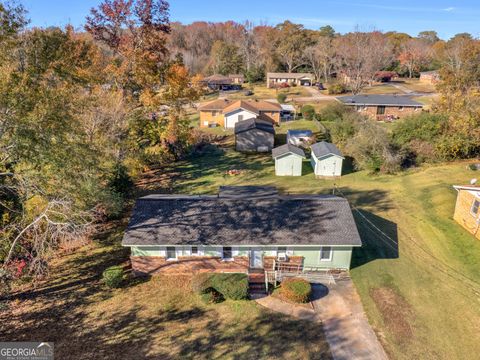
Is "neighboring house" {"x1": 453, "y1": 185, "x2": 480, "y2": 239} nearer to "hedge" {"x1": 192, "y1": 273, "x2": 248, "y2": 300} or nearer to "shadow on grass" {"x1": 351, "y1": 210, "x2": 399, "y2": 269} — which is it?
"shadow on grass" {"x1": 351, "y1": 210, "x2": 399, "y2": 269}

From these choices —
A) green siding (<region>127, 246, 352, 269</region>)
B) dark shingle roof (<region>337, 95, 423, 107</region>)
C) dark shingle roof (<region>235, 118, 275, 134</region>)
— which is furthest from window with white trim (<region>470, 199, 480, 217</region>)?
dark shingle roof (<region>337, 95, 423, 107</region>)

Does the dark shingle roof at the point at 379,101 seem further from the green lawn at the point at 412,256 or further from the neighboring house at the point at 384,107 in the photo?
the green lawn at the point at 412,256

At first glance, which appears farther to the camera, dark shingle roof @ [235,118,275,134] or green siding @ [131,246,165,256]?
dark shingle roof @ [235,118,275,134]

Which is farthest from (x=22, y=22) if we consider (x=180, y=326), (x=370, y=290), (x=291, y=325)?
(x=370, y=290)

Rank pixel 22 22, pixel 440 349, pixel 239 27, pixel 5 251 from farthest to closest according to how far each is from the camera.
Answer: pixel 239 27
pixel 22 22
pixel 5 251
pixel 440 349

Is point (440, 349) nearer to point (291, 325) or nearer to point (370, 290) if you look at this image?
point (370, 290)

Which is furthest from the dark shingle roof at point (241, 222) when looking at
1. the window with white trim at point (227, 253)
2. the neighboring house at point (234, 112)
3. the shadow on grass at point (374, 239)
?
the neighboring house at point (234, 112)
